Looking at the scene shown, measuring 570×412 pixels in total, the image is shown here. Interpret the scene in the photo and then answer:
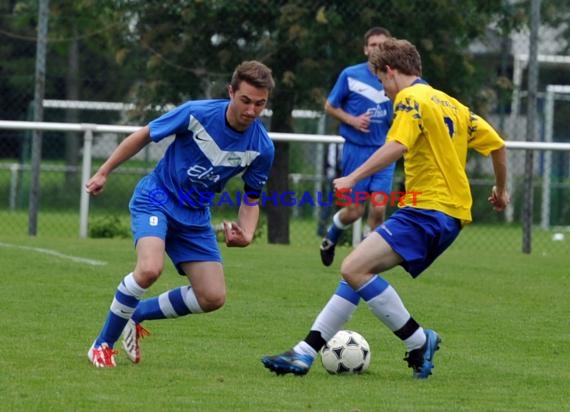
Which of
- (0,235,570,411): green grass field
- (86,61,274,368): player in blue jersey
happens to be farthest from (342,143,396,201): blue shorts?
(86,61,274,368): player in blue jersey

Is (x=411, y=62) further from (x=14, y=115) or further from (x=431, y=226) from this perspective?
(x=14, y=115)

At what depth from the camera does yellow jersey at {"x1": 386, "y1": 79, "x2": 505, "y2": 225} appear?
6.46 metres

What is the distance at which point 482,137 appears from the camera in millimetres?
6832

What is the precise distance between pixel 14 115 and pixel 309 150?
181 inches

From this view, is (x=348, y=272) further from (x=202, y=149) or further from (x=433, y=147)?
(x=202, y=149)

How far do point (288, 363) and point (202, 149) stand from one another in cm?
117

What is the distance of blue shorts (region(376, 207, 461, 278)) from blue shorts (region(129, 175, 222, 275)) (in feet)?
3.07

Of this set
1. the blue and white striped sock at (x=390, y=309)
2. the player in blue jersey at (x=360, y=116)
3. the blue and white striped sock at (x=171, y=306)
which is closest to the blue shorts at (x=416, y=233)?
the blue and white striped sock at (x=390, y=309)

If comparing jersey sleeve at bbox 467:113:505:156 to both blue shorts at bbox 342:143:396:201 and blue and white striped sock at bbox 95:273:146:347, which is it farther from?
blue shorts at bbox 342:143:396:201

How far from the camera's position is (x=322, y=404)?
575 cm

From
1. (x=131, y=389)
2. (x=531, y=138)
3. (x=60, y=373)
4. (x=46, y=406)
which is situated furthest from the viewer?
(x=531, y=138)

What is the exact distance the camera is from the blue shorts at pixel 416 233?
21.4 feet

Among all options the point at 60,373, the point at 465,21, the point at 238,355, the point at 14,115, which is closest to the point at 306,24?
the point at 465,21

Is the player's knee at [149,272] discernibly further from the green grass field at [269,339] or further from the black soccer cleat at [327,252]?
the black soccer cleat at [327,252]
